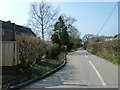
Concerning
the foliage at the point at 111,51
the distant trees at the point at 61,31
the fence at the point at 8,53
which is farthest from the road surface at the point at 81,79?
the distant trees at the point at 61,31

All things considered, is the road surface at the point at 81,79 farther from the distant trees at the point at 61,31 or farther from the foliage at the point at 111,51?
the distant trees at the point at 61,31

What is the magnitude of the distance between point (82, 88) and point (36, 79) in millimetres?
2777

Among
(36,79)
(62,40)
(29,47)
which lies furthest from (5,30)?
(36,79)

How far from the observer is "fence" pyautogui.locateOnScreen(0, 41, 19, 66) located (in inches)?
344

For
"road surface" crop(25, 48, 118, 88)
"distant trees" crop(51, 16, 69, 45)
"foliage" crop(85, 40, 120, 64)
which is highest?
"distant trees" crop(51, 16, 69, 45)

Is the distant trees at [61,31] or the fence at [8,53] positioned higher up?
the distant trees at [61,31]

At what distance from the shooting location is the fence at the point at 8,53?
875 cm

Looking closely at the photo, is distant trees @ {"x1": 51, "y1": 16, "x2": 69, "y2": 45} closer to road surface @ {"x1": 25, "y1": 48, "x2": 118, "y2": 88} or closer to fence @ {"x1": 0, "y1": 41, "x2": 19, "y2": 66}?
road surface @ {"x1": 25, "y1": 48, "x2": 118, "y2": 88}

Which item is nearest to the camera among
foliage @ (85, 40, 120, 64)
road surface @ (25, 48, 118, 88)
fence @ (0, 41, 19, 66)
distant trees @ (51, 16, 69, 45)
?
road surface @ (25, 48, 118, 88)

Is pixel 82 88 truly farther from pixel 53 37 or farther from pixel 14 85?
pixel 53 37

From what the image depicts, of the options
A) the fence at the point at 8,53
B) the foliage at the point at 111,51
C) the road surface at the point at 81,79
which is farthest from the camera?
the foliage at the point at 111,51

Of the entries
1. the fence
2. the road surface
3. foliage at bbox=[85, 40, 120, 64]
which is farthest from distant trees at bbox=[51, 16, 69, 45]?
the fence

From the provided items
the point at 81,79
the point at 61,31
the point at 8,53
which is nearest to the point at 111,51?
the point at 81,79

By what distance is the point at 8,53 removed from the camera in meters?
8.81
